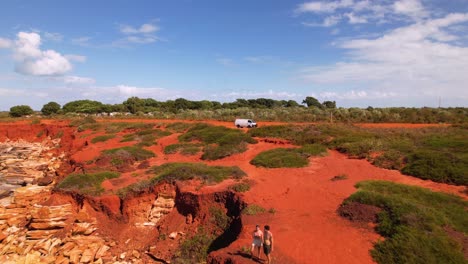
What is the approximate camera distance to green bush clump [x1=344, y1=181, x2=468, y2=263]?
31.6 ft

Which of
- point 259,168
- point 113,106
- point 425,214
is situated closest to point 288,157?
point 259,168

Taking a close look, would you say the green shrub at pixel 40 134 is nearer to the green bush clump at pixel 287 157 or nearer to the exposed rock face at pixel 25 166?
the exposed rock face at pixel 25 166

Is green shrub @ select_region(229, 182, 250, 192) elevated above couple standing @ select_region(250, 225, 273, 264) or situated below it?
above

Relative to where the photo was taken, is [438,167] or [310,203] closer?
[310,203]

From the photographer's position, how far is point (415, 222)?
10.9 meters

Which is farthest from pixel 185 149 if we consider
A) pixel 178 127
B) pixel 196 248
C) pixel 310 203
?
pixel 310 203

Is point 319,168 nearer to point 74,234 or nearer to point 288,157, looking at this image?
point 288,157

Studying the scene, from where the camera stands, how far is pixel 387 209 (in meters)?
12.0

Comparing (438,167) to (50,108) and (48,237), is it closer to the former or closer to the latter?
(48,237)

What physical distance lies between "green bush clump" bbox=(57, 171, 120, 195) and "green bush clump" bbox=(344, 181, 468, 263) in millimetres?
12187

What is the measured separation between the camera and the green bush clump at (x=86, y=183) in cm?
1614

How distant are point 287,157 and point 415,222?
9.75m

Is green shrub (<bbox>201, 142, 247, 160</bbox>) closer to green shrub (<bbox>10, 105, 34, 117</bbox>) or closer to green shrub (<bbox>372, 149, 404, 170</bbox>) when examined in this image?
green shrub (<bbox>372, 149, 404, 170</bbox>)

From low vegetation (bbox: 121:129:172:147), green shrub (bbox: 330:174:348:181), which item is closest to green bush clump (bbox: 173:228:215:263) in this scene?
green shrub (bbox: 330:174:348:181)
